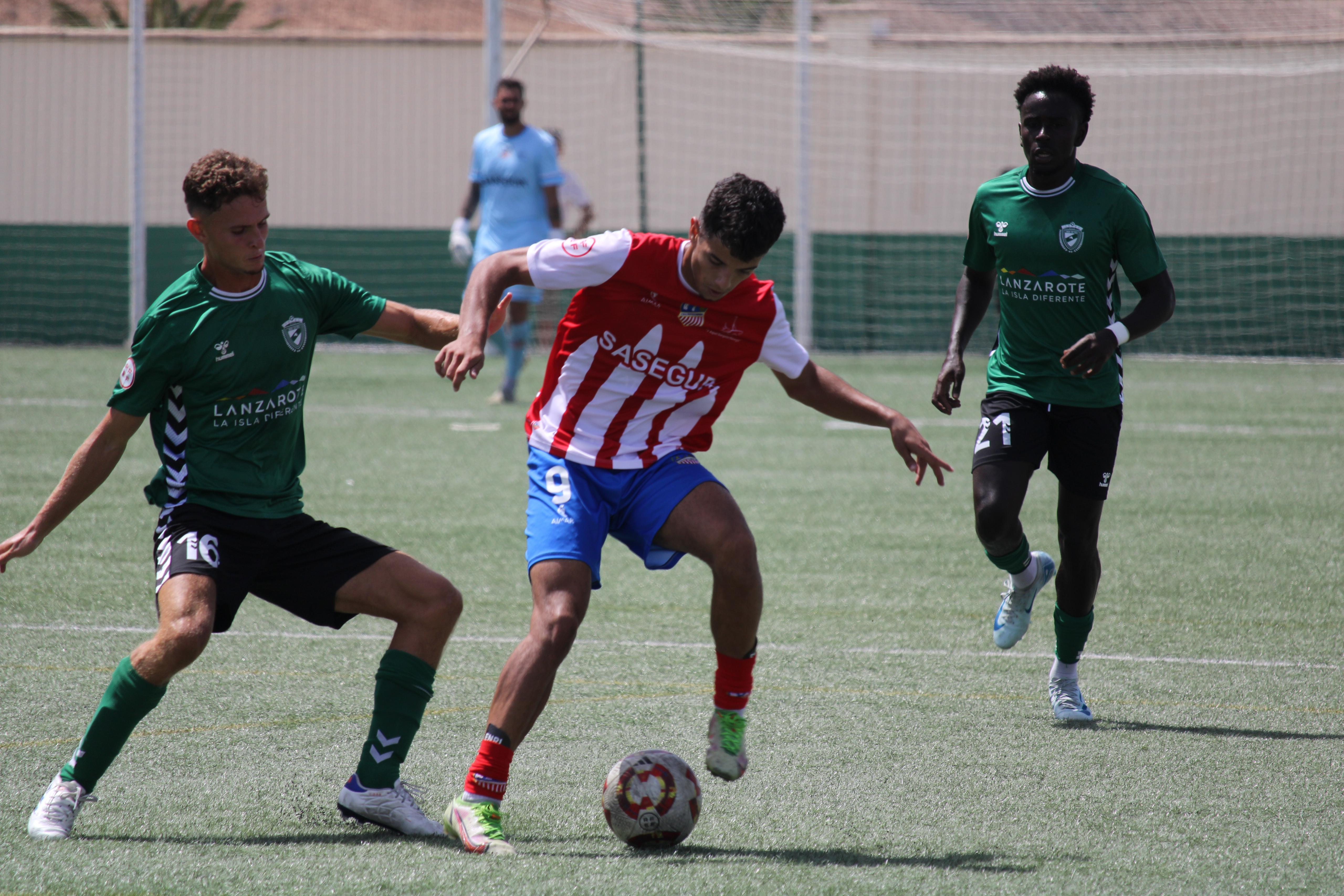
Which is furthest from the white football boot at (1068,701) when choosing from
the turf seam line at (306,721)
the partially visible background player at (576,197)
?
the partially visible background player at (576,197)

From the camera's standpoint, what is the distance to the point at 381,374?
55.7ft

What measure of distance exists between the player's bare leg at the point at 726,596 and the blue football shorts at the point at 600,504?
5 cm

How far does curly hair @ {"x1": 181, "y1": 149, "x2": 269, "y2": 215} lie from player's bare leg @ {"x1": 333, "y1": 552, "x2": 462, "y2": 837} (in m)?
1.07

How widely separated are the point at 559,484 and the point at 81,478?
1.27 metres

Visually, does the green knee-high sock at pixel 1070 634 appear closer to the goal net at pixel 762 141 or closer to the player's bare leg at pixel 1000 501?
the player's bare leg at pixel 1000 501

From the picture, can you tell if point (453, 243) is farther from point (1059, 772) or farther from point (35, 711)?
point (1059, 772)

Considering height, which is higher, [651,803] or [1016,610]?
[1016,610]

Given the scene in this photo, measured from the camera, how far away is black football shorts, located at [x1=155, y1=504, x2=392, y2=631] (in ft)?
12.9

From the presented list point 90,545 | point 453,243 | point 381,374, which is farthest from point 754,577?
point 381,374

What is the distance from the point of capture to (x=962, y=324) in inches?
220

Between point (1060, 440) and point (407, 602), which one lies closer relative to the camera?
point (407, 602)

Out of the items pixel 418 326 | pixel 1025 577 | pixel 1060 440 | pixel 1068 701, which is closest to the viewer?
pixel 418 326

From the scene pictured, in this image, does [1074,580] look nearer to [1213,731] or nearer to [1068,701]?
[1068,701]

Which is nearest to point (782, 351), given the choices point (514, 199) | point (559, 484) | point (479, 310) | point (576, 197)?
point (559, 484)
